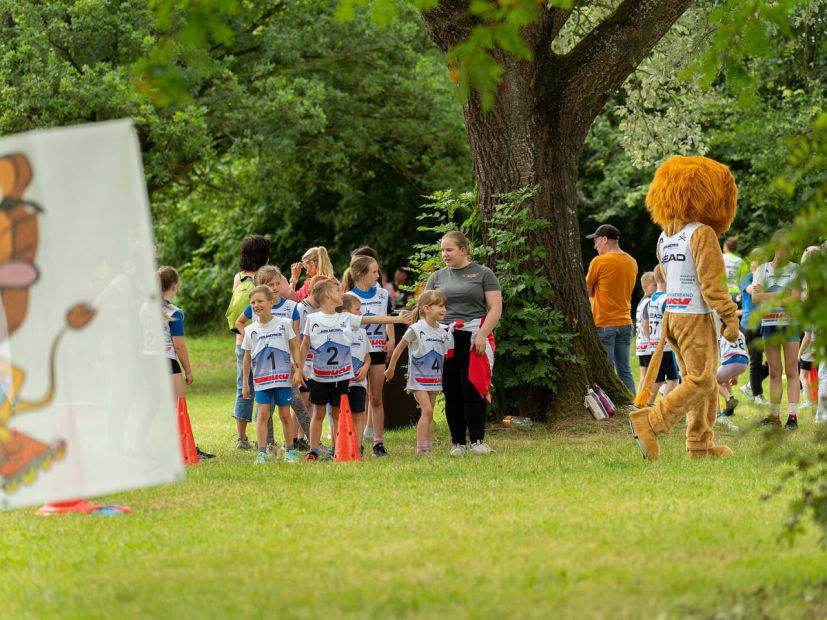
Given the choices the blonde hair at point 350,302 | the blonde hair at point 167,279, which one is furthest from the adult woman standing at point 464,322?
the blonde hair at point 167,279

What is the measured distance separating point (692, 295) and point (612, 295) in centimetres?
418

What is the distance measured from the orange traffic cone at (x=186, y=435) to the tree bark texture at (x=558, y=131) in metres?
3.65

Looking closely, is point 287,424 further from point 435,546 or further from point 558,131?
point 435,546

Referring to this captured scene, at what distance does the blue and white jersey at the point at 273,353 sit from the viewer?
1056cm

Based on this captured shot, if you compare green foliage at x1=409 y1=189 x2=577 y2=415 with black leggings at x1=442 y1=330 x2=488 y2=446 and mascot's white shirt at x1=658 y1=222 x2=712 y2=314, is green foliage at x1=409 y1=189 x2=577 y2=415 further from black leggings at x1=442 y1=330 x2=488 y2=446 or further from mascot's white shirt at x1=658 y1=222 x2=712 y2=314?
mascot's white shirt at x1=658 y1=222 x2=712 y2=314

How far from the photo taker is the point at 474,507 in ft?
25.5

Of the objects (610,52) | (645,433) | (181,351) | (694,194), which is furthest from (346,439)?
(610,52)

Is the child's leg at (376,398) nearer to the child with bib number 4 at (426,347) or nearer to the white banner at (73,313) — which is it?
the child with bib number 4 at (426,347)

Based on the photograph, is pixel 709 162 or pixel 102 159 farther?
pixel 709 162

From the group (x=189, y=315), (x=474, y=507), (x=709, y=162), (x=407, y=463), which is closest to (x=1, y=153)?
(x=474, y=507)

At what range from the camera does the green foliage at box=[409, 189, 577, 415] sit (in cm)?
1269

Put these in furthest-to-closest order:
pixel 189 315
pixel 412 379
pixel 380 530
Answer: pixel 189 315, pixel 412 379, pixel 380 530

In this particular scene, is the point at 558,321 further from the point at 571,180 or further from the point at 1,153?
the point at 1,153

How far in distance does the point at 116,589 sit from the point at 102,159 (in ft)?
6.47
